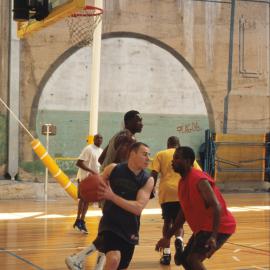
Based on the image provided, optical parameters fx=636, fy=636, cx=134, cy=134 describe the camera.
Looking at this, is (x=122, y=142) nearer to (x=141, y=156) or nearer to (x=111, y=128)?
(x=141, y=156)

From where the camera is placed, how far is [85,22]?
527 inches

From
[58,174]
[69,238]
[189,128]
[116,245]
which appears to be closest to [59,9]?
[69,238]

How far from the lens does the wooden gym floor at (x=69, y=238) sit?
26.8 feet

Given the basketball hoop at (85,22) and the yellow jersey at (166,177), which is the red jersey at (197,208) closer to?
the yellow jersey at (166,177)

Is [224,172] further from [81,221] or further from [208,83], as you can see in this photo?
[81,221]

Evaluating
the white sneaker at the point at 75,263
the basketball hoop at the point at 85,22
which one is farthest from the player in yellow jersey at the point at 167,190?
the basketball hoop at the point at 85,22

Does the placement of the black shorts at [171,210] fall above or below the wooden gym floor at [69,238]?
above

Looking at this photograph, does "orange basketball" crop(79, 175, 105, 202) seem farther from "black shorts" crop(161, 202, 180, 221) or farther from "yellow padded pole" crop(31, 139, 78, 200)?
"yellow padded pole" crop(31, 139, 78, 200)

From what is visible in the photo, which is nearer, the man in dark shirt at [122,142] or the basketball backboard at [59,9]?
the man in dark shirt at [122,142]

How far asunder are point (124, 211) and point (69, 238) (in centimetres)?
491

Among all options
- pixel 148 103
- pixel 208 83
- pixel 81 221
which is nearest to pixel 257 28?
pixel 208 83

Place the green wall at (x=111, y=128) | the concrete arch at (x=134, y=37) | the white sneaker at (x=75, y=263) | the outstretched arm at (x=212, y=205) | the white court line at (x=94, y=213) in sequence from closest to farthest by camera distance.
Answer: the outstretched arm at (x=212, y=205), the white sneaker at (x=75, y=263), the white court line at (x=94, y=213), the concrete arch at (x=134, y=37), the green wall at (x=111, y=128)

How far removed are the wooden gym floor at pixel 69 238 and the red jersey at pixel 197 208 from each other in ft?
8.14

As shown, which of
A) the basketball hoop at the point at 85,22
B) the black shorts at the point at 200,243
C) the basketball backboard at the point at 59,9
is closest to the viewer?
the black shorts at the point at 200,243
